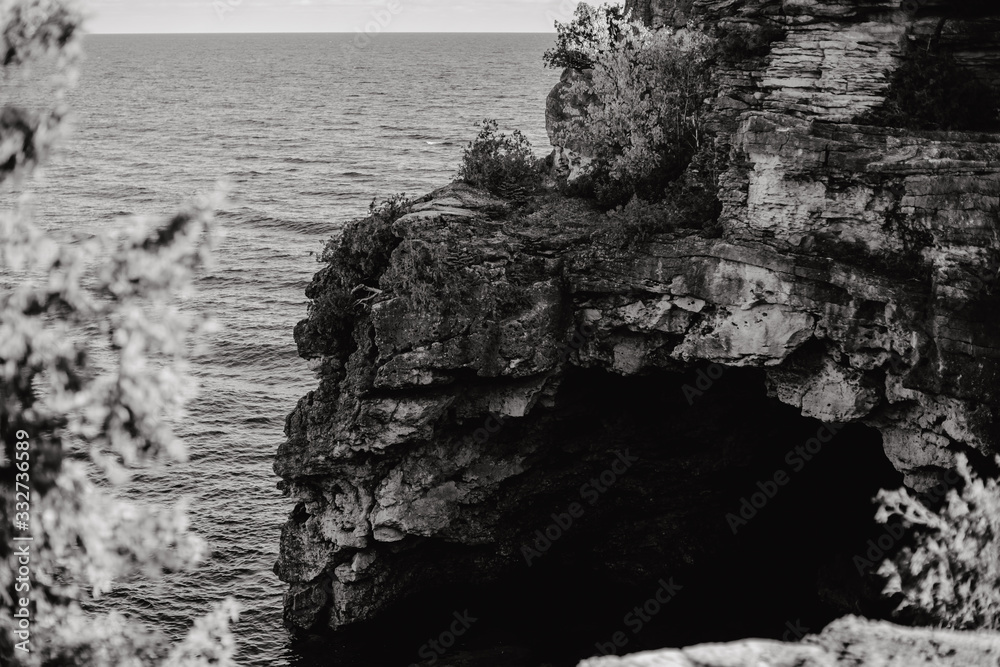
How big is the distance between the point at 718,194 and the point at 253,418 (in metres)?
23.6

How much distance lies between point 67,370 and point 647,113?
22177 mm

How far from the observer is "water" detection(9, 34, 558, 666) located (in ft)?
105

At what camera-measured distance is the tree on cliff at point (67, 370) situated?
913 cm

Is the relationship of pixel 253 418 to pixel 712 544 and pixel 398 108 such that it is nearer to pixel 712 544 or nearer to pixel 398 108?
pixel 712 544

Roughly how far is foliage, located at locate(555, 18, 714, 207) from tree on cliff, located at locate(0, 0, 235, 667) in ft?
63.8

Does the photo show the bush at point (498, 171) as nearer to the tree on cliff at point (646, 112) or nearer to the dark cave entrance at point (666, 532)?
the tree on cliff at point (646, 112)

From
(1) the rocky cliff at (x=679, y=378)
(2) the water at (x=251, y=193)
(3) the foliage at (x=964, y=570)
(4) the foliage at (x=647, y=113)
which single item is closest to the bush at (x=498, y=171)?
(1) the rocky cliff at (x=679, y=378)

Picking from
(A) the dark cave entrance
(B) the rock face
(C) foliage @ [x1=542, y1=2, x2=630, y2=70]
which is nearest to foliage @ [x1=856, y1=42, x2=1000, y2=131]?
(A) the dark cave entrance

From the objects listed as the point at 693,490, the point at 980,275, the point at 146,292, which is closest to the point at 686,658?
the point at 146,292

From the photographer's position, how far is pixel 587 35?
31.3m

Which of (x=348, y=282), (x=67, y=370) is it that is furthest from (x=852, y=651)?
(x=348, y=282)

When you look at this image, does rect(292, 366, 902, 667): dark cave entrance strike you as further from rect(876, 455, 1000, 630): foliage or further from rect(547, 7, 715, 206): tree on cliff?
rect(876, 455, 1000, 630): foliage

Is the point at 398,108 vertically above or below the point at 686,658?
above

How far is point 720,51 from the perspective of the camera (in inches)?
1043
